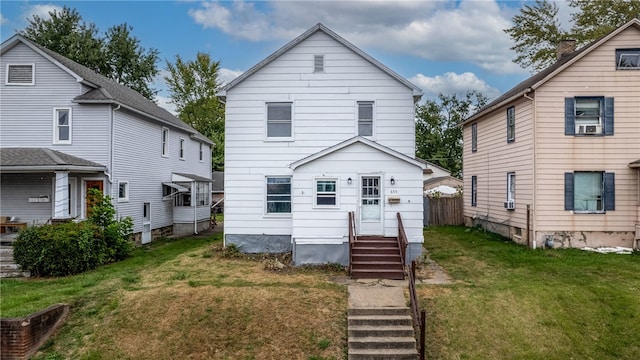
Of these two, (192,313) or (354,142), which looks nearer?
(192,313)

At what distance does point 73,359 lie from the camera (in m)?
8.94

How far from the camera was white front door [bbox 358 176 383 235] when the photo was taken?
1440 centimetres

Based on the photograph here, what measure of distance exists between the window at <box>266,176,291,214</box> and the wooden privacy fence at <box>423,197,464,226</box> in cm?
1319

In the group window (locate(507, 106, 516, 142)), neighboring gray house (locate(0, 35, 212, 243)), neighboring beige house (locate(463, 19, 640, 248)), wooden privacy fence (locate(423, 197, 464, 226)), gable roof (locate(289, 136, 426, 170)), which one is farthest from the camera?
wooden privacy fence (locate(423, 197, 464, 226))

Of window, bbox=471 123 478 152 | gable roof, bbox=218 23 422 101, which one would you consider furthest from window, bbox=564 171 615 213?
window, bbox=471 123 478 152

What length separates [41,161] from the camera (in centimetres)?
1593

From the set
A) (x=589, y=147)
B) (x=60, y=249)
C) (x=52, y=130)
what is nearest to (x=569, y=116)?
(x=589, y=147)

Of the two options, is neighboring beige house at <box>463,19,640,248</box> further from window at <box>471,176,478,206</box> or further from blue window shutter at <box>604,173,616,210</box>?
window at <box>471,176,478,206</box>

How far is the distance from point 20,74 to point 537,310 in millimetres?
20603

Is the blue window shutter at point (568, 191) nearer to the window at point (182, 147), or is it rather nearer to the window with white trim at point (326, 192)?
the window with white trim at point (326, 192)

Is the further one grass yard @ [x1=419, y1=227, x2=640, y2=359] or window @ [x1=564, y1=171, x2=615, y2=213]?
window @ [x1=564, y1=171, x2=615, y2=213]

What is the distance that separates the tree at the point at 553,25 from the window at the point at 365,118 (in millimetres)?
20120

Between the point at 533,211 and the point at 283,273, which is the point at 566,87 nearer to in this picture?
the point at 533,211

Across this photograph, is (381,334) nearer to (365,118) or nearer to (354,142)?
(354,142)
